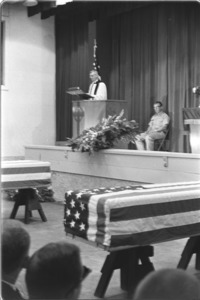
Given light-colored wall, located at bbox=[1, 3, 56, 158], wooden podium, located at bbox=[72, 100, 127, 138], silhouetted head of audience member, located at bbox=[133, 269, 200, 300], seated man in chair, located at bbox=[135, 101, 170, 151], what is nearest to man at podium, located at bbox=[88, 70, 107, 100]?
wooden podium, located at bbox=[72, 100, 127, 138]

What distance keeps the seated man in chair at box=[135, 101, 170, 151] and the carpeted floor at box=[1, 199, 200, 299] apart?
2412 mm

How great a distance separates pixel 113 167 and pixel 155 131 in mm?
2396

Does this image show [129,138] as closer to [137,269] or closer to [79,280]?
[137,269]

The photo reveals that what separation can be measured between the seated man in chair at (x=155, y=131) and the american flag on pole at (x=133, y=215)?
4867 millimetres

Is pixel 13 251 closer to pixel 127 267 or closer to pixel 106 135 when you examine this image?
pixel 127 267

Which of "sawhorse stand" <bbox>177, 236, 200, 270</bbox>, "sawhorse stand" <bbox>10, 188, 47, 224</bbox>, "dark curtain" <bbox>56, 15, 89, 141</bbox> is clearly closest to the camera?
"sawhorse stand" <bbox>177, 236, 200, 270</bbox>

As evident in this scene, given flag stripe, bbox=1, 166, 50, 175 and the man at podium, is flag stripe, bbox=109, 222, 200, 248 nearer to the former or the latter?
flag stripe, bbox=1, 166, 50, 175

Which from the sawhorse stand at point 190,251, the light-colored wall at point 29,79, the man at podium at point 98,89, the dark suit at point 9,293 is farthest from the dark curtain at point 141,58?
the dark suit at point 9,293

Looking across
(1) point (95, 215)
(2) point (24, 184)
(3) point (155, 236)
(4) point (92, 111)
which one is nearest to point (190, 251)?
(3) point (155, 236)

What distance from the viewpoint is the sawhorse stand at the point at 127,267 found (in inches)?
113

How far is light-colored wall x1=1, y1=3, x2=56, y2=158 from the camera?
32.9 feet

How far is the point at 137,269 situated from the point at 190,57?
6.29 m

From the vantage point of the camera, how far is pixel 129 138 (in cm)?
641

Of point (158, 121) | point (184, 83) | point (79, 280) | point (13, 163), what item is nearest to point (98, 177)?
point (13, 163)
